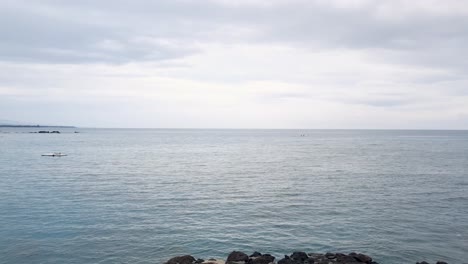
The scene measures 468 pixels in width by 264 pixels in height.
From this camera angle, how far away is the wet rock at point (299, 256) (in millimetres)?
24845

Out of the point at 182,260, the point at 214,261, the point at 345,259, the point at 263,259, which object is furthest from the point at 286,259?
the point at 182,260

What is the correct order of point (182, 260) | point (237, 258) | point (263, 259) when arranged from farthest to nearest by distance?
Answer: point (237, 258)
point (263, 259)
point (182, 260)

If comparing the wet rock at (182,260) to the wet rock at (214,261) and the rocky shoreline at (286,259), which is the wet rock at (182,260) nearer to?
the rocky shoreline at (286,259)

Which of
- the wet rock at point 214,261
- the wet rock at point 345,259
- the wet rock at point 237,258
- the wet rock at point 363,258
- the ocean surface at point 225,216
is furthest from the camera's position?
the ocean surface at point 225,216

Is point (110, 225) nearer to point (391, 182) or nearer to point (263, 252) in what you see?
point (263, 252)

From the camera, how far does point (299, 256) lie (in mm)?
25141

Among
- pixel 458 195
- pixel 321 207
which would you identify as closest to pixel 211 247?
pixel 321 207

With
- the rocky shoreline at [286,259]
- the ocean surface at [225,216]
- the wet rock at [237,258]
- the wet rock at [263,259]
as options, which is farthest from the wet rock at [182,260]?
the wet rock at [263,259]

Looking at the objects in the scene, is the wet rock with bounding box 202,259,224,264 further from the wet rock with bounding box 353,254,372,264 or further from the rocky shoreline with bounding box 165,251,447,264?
the wet rock with bounding box 353,254,372,264

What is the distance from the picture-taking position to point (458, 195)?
4919 centimetres

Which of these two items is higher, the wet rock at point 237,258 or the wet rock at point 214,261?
the wet rock at point 237,258

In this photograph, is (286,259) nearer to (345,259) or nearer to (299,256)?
(299,256)

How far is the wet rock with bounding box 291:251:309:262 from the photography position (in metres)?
24.8

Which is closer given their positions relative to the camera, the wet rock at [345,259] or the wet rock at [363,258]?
the wet rock at [345,259]
